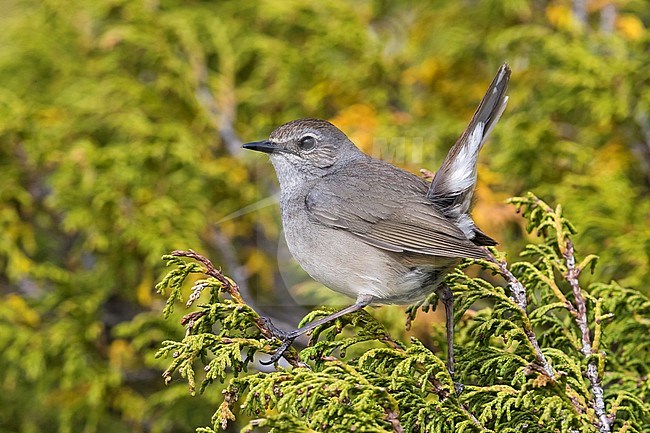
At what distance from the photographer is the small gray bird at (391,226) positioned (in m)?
2.97

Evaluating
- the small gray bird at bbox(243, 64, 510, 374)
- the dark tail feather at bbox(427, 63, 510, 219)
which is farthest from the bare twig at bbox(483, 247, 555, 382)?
the dark tail feather at bbox(427, 63, 510, 219)

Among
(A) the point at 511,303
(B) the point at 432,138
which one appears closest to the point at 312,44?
(B) the point at 432,138

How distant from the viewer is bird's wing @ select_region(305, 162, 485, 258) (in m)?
2.95

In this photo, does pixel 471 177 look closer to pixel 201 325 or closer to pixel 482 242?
pixel 482 242

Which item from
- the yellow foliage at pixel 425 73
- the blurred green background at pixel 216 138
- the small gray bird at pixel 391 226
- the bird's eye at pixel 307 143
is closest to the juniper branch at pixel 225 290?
the small gray bird at pixel 391 226

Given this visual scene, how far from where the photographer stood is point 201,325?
2.57 meters

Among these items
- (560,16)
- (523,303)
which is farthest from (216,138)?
(523,303)

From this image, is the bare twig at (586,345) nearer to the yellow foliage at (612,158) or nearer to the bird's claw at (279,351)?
the bird's claw at (279,351)

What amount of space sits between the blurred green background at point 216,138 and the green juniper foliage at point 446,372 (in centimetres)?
102

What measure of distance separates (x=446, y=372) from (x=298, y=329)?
54 cm

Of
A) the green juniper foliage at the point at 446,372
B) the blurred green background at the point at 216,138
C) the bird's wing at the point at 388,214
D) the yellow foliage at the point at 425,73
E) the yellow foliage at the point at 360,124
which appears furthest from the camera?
the yellow foliage at the point at 425,73

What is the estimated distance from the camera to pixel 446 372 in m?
2.46

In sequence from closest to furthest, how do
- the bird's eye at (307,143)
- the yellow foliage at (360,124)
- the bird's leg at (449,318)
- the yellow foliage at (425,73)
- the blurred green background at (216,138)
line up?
the bird's leg at (449,318) < the bird's eye at (307,143) < the blurred green background at (216,138) < the yellow foliage at (360,124) < the yellow foliage at (425,73)

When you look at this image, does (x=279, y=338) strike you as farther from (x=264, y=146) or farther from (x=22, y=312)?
(x=22, y=312)
